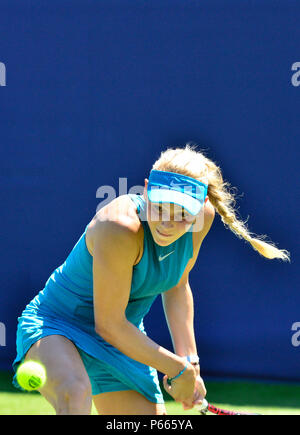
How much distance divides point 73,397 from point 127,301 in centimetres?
38

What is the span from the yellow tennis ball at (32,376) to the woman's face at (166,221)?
585mm

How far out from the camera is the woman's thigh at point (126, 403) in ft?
9.32

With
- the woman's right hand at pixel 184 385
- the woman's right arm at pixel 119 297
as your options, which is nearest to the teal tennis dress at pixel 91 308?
the woman's right arm at pixel 119 297

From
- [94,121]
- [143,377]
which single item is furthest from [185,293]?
[94,121]

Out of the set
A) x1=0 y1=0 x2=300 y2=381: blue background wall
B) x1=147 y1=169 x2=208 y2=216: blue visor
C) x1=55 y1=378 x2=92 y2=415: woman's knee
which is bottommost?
x1=55 y1=378 x2=92 y2=415: woman's knee

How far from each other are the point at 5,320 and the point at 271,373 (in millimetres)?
1816

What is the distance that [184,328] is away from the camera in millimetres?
2898

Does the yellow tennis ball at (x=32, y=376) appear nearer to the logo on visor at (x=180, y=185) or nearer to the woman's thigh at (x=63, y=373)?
the woman's thigh at (x=63, y=373)

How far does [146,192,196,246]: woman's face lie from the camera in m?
2.48
